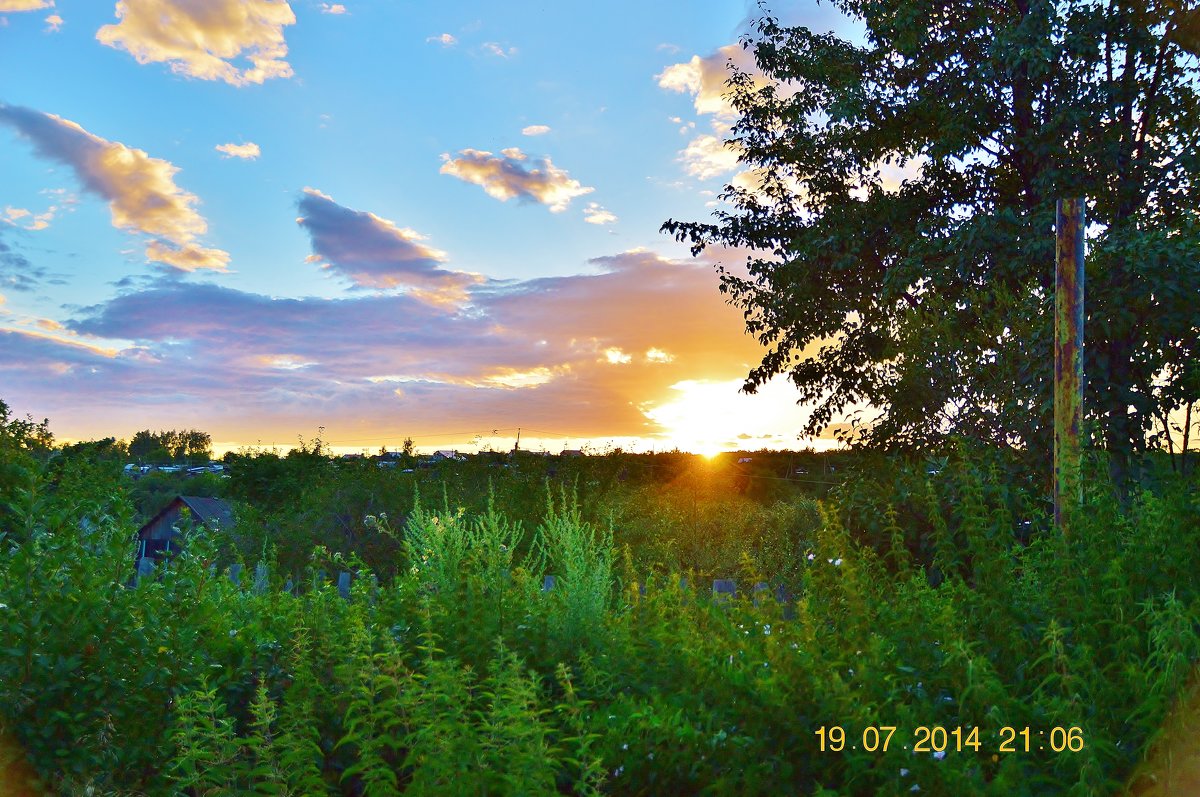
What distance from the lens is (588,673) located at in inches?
137

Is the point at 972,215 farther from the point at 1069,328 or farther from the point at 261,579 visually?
the point at 261,579

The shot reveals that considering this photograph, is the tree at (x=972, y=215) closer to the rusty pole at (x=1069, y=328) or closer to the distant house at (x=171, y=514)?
the rusty pole at (x=1069, y=328)

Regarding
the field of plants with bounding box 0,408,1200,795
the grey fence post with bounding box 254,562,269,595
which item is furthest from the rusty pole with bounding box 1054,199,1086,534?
the grey fence post with bounding box 254,562,269,595

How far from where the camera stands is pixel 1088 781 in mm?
2660

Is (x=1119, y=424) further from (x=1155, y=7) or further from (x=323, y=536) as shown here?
(x=323, y=536)

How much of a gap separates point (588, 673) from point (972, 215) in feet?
34.7

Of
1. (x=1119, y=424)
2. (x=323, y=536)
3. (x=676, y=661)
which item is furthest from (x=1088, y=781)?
(x=323, y=536)

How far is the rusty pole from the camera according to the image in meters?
6.22

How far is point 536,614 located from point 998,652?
2067 millimetres
